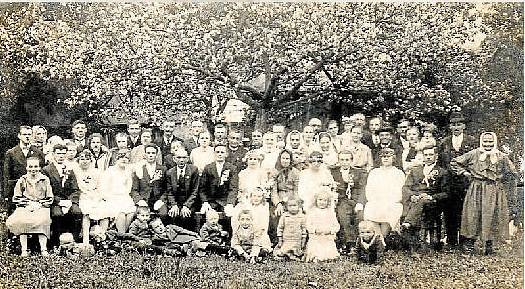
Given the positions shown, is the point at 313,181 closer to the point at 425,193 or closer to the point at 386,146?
the point at 386,146

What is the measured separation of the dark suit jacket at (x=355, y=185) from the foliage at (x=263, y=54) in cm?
29

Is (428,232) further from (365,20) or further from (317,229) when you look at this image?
(365,20)

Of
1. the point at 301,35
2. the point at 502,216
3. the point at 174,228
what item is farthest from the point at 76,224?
the point at 502,216

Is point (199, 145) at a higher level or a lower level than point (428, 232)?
higher

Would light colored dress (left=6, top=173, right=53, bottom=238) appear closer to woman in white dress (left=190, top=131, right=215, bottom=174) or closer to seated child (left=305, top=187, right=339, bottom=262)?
woman in white dress (left=190, top=131, right=215, bottom=174)

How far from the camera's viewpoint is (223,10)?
10.7 ft

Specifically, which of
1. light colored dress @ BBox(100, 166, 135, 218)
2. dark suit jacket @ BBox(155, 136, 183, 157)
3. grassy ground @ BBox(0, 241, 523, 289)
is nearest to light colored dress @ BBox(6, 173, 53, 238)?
grassy ground @ BBox(0, 241, 523, 289)

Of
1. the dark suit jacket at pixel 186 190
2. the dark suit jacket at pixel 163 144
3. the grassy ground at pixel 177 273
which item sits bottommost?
the grassy ground at pixel 177 273

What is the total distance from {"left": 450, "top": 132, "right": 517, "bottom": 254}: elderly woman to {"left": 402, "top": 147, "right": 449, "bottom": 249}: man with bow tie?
0.29 feet

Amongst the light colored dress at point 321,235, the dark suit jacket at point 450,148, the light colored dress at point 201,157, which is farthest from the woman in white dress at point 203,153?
the dark suit jacket at point 450,148

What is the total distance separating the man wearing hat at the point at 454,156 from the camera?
3.34 meters

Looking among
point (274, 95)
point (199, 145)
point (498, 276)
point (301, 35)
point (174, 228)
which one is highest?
point (301, 35)

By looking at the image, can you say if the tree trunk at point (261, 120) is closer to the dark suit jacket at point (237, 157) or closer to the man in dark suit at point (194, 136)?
the dark suit jacket at point (237, 157)

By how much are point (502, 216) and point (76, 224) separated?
6.42 ft
